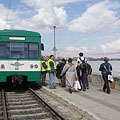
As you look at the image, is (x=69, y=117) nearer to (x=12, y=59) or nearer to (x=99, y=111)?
(x=99, y=111)

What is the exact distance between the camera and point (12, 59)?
1073 centimetres

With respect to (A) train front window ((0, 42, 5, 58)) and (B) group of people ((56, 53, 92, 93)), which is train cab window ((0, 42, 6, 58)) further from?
(B) group of people ((56, 53, 92, 93))

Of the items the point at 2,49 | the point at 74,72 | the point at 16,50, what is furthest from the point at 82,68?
the point at 2,49

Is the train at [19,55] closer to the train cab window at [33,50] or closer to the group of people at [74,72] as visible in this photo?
the train cab window at [33,50]

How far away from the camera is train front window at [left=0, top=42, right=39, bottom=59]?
10.8 metres

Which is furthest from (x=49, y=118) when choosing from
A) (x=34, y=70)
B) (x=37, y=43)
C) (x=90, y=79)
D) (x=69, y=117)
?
(x=90, y=79)

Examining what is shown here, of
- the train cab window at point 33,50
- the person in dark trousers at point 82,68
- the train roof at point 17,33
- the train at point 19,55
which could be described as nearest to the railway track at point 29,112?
the train at point 19,55

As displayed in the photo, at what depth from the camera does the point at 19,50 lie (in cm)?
1098

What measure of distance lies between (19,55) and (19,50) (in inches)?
10.1

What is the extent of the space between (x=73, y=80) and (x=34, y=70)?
7.22 feet

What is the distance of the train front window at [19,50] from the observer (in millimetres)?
10758

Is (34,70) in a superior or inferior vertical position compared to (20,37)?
inferior

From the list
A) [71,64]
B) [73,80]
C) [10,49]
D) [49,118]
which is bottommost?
[49,118]

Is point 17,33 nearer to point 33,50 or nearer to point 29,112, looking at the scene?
point 33,50
